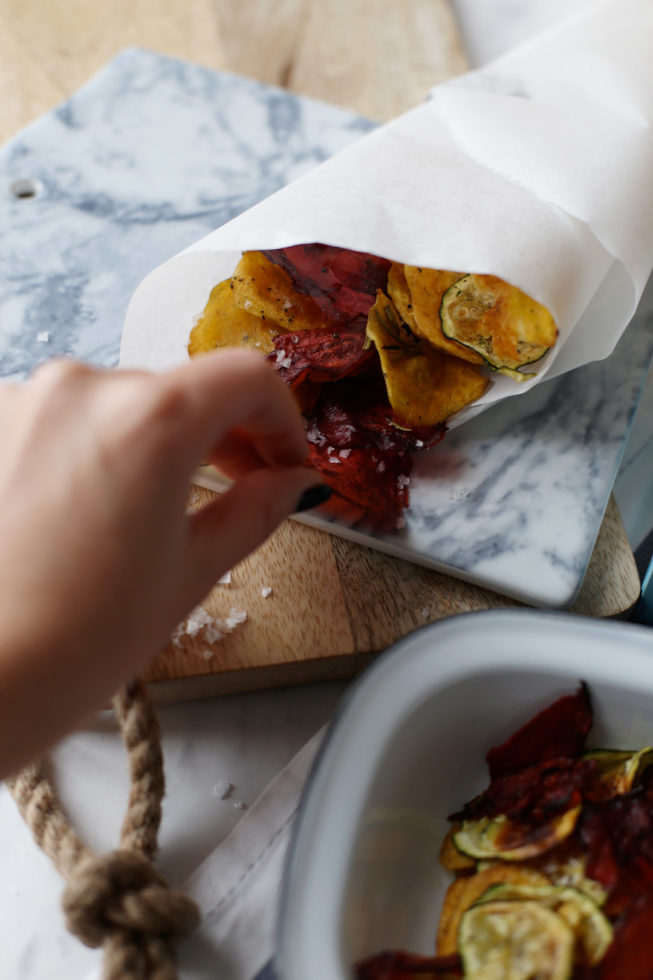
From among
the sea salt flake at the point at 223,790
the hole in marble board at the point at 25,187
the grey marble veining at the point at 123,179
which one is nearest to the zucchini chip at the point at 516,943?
the sea salt flake at the point at 223,790

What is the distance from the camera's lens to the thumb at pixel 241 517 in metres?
0.50

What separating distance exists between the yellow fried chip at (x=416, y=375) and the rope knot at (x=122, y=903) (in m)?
0.43

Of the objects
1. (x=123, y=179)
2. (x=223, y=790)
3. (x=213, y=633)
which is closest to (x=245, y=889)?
(x=223, y=790)

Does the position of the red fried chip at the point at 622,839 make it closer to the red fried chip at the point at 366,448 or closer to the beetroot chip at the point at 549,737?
the beetroot chip at the point at 549,737

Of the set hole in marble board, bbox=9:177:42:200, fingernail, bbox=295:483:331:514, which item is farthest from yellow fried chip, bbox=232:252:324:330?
hole in marble board, bbox=9:177:42:200

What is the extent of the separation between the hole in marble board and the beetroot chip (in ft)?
2.84

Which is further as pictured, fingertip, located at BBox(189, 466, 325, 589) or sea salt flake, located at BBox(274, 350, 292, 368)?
sea salt flake, located at BBox(274, 350, 292, 368)

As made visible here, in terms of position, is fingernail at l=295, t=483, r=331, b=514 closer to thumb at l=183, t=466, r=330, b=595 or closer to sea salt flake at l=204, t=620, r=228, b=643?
thumb at l=183, t=466, r=330, b=595

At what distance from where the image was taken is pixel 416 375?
782 mm

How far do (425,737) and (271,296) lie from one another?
440mm

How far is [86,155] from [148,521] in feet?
2.74

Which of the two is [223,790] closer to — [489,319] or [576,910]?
[576,910]

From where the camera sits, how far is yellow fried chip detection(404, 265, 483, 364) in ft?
2.54

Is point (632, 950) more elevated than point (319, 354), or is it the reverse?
point (319, 354)
